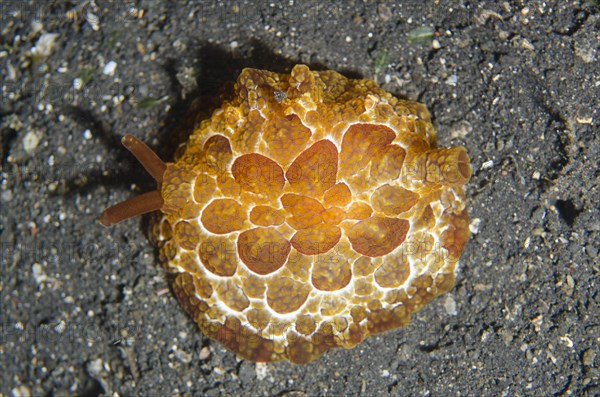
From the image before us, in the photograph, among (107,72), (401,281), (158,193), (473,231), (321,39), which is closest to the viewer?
(158,193)

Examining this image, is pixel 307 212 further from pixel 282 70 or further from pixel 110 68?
pixel 110 68

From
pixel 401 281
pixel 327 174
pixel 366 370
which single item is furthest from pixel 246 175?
pixel 366 370

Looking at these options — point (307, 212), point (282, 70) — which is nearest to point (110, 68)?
point (282, 70)

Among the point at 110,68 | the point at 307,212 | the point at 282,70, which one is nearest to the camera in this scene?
the point at 307,212

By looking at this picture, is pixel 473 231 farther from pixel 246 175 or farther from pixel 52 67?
pixel 52 67

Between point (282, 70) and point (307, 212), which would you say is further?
point (282, 70)

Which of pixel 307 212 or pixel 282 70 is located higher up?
pixel 282 70
